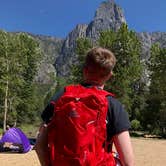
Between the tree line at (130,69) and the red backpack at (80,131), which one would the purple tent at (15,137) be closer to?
the red backpack at (80,131)

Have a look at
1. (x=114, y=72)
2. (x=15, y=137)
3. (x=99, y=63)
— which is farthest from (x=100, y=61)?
(x=114, y=72)

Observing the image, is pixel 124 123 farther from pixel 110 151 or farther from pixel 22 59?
pixel 22 59

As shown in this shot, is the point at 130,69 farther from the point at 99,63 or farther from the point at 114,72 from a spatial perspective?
the point at 99,63

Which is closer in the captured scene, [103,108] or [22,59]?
[103,108]

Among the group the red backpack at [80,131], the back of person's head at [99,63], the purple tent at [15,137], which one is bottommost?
the purple tent at [15,137]

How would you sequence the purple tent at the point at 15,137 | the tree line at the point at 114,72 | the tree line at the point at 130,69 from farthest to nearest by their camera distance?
the tree line at the point at 130,69
the tree line at the point at 114,72
the purple tent at the point at 15,137

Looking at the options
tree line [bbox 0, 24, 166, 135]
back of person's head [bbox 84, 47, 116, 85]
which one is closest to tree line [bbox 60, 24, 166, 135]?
tree line [bbox 0, 24, 166, 135]

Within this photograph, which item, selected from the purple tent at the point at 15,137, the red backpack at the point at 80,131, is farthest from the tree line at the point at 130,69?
the red backpack at the point at 80,131

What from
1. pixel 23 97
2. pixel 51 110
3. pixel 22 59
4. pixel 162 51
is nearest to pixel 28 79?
pixel 23 97

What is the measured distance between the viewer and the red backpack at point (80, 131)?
2754 millimetres

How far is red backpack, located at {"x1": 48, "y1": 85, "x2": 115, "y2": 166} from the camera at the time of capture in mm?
2754

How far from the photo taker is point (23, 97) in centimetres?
5659

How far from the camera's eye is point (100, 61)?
292cm

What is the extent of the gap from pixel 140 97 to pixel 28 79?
15098 millimetres
